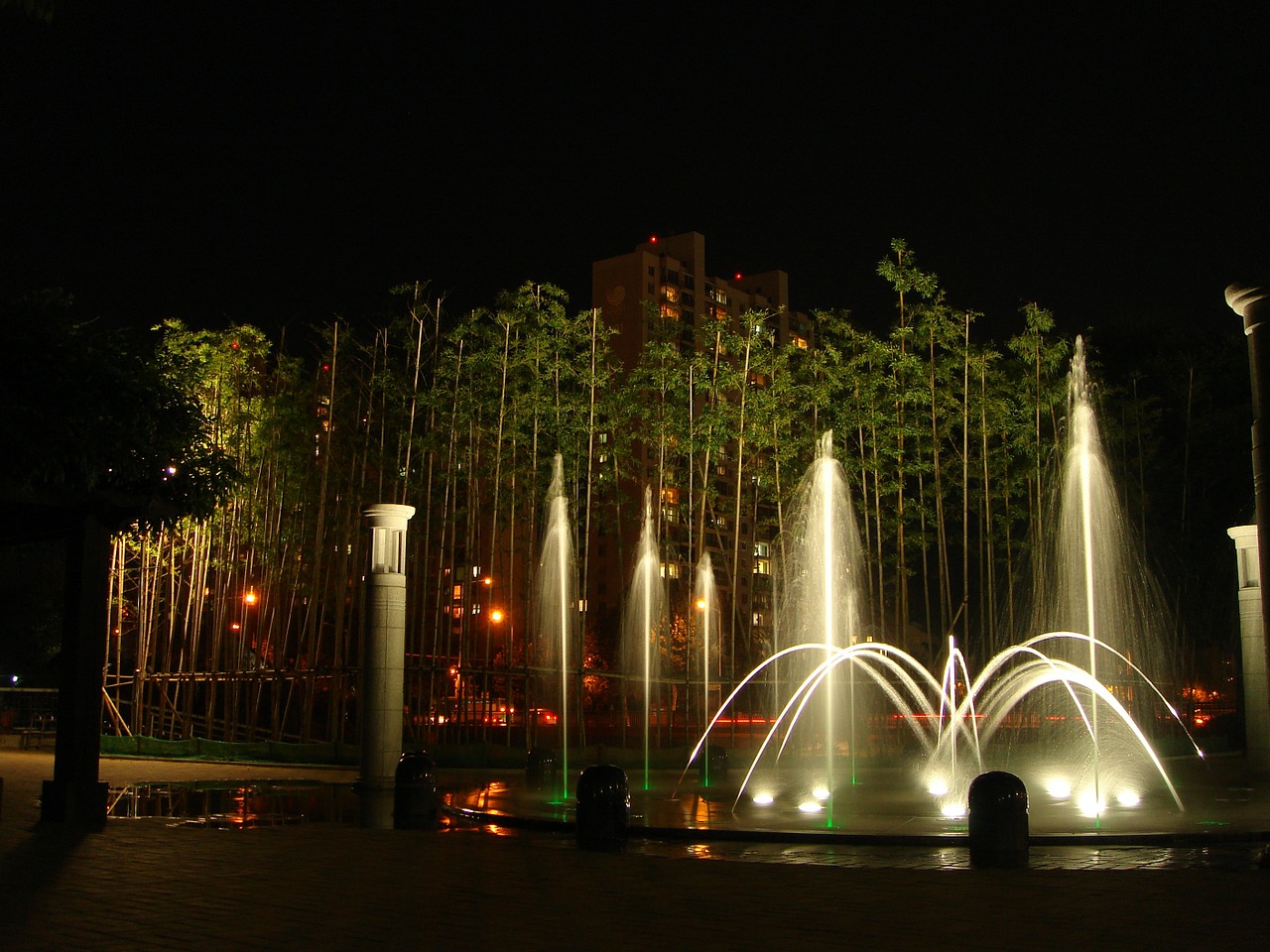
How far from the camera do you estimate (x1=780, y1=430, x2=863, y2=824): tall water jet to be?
19766mm

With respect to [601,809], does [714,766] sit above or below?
below

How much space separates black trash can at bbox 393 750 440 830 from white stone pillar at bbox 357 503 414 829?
292cm

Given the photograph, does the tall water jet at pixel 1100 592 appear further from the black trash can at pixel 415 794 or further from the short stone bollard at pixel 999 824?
the black trash can at pixel 415 794

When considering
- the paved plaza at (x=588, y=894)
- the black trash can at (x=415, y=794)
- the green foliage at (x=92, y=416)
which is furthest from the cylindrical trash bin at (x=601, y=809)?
the green foliage at (x=92, y=416)

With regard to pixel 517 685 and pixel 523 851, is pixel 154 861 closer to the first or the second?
pixel 523 851

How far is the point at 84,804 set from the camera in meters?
Answer: 9.62

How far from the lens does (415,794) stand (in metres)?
10.5

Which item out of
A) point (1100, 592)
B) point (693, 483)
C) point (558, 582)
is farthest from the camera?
point (1100, 592)

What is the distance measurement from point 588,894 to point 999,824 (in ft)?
10.0

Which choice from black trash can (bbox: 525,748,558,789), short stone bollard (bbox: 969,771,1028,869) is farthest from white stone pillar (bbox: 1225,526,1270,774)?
short stone bollard (bbox: 969,771,1028,869)

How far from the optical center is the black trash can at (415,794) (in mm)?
10383

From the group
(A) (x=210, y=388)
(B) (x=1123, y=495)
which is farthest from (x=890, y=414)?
(A) (x=210, y=388)

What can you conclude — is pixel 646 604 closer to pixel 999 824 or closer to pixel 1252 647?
pixel 1252 647

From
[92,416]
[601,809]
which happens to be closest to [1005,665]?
[601,809]
